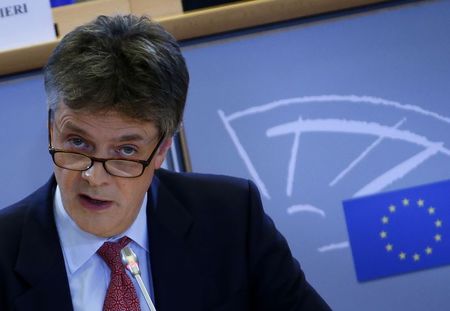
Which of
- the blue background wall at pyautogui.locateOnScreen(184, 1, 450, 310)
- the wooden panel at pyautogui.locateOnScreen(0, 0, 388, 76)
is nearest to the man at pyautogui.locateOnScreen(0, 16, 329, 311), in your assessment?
the blue background wall at pyautogui.locateOnScreen(184, 1, 450, 310)

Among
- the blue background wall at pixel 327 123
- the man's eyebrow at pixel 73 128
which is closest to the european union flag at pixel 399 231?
the blue background wall at pixel 327 123

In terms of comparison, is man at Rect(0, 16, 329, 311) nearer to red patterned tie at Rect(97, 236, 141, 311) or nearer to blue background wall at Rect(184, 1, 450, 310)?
red patterned tie at Rect(97, 236, 141, 311)

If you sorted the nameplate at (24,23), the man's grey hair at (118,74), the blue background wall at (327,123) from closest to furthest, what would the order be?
the man's grey hair at (118,74) → the nameplate at (24,23) → the blue background wall at (327,123)

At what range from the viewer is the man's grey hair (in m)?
1.51

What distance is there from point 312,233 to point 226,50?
0.57 meters

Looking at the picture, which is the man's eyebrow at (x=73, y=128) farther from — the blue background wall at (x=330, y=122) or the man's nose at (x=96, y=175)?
the blue background wall at (x=330, y=122)

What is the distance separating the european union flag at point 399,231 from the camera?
230 cm

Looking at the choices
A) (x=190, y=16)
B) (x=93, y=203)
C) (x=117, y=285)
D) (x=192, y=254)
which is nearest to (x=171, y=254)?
(x=192, y=254)

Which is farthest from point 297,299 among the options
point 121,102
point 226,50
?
point 226,50

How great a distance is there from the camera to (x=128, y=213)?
1.64 meters

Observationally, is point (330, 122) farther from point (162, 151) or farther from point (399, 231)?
point (162, 151)

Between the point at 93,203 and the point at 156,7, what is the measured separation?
2.84 ft

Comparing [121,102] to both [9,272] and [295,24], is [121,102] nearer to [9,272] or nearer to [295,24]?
[9,272]

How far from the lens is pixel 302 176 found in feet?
7.54
